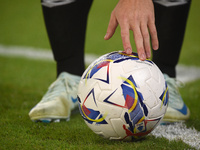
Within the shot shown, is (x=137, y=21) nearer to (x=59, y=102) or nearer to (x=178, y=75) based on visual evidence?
(x=59, y=102)

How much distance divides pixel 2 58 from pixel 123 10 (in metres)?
3.24


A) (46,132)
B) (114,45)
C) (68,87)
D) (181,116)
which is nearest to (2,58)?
(114,45)

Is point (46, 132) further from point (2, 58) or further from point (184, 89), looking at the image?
point (2, 58)

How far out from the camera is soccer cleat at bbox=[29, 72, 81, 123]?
81.7 inches

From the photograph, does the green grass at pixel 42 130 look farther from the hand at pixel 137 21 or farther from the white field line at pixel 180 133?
the hand at pixel 137 21

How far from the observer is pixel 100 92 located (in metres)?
1.60

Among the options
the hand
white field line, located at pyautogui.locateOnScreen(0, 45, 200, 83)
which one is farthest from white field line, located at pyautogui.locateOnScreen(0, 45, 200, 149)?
the hand

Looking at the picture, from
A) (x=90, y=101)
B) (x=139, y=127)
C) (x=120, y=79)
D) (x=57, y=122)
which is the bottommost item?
(x=57, y=122)

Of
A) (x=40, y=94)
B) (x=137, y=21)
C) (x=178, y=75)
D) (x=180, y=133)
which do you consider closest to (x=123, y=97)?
(x=137, y=21)

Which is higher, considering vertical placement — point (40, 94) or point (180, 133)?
point (180, 133)

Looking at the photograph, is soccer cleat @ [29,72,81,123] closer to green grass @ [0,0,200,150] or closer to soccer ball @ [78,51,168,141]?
green grass @ [0,0,200,150]

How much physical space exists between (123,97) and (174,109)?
2.39 feet

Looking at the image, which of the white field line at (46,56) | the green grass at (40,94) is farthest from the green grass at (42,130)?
the white field line at (46,56)

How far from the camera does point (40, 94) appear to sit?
2842 millimetres
